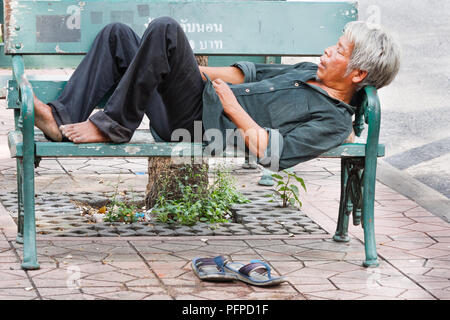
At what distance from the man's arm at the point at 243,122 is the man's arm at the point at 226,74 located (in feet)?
0.90

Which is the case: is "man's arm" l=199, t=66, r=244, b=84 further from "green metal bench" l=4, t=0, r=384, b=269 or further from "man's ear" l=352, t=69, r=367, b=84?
"man's ear" l=352, t=69, r=367, b=84

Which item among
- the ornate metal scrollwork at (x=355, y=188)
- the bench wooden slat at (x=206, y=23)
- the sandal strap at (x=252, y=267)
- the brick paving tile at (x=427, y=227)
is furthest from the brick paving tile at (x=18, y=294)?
the brick paving tile at (x=427, y=227)

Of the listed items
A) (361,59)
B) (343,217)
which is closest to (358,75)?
(361,59)

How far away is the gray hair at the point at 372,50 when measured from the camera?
386 cm

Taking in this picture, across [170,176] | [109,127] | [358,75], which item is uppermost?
[358,75]

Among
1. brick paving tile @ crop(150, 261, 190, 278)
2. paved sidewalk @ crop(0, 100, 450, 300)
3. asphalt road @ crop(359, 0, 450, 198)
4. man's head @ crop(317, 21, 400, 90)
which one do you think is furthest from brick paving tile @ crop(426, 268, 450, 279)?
asphalt road @ crop(359, 0, 450, 198)

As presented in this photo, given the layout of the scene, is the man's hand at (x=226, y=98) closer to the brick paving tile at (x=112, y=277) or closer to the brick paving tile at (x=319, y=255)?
the brick paving tile at (x=319, y=255)

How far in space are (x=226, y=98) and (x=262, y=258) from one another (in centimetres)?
84

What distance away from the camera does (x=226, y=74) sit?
4.33 m

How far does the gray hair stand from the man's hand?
23.9 inches

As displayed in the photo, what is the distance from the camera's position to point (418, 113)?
336 inches

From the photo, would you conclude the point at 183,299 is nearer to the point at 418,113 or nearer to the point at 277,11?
the point at 277,11

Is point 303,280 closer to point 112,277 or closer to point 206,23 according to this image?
point 112,277

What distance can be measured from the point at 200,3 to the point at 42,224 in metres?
1.57
